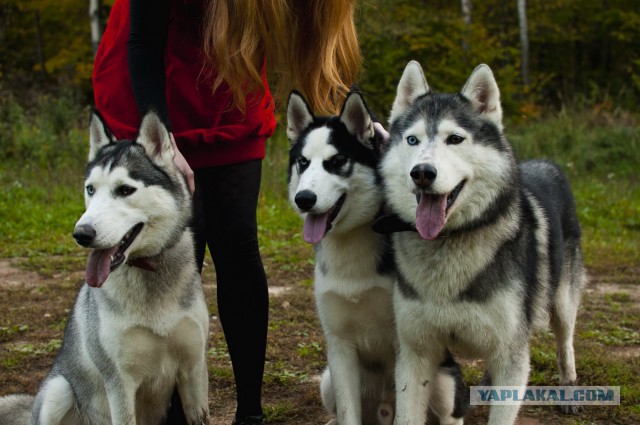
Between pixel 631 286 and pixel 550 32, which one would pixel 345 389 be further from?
pixel 550 32

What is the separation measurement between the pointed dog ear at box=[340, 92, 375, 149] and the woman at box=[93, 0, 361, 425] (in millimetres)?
248

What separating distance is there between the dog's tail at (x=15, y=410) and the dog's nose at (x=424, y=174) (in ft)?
6.93

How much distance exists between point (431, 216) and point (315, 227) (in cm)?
55

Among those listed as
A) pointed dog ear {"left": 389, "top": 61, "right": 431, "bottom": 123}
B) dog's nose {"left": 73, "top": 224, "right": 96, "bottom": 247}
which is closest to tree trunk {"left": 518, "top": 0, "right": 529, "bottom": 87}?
pointed dog ear {"left": 389, "top": 61, "right": 431, "bottom": 123}

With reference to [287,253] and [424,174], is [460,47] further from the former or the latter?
[424,174]

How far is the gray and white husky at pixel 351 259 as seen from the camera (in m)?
3.26

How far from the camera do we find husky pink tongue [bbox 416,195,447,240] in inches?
114

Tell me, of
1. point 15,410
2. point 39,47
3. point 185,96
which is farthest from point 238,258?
point 39,47

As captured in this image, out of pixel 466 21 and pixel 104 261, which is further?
pixel 466 21

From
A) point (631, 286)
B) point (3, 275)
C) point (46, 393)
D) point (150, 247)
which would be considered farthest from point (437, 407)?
point (3, 275)

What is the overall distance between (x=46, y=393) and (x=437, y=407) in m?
1.78

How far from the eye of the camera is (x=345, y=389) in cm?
328

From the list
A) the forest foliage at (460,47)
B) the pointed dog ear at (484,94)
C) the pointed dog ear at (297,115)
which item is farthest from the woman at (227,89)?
the forest foliage at (460,47)

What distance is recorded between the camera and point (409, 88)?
329cm
